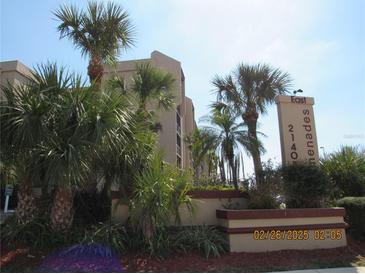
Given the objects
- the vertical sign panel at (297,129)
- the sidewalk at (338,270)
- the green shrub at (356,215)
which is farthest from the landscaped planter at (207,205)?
the green shrub at (356,215)

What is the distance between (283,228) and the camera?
7582 millimetres

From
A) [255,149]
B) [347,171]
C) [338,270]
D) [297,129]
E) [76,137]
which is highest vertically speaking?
[297,129]

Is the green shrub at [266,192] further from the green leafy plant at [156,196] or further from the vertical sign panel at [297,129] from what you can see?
the green leafy plant at [156,196]

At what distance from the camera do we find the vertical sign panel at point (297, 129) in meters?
9.70

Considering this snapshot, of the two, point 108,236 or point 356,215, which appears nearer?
point 108,236

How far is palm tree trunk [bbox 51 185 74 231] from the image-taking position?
7207 mm

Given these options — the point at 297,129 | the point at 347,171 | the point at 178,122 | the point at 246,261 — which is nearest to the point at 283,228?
the point at 246,261

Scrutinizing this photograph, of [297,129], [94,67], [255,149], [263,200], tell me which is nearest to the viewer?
[263,200]

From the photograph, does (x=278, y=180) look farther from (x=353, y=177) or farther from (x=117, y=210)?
(x=117, y=210)

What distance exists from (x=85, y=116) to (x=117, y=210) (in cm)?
287

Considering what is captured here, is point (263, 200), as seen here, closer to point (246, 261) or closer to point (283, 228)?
point (283, 228)

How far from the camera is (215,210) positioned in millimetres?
8500

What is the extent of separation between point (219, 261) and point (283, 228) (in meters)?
2.06
